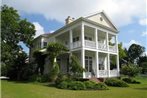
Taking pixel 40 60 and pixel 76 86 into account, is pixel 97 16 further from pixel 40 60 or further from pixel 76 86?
pixel 76 86

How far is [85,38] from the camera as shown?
1237 inches

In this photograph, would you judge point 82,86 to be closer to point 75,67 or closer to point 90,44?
point 75,67

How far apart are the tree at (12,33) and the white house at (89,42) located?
7.71 ft

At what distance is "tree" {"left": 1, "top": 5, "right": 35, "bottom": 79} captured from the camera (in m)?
32.9

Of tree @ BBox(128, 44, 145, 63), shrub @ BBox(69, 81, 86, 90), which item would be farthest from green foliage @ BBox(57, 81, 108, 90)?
tree @ BBox(128, 44, 145, 63)

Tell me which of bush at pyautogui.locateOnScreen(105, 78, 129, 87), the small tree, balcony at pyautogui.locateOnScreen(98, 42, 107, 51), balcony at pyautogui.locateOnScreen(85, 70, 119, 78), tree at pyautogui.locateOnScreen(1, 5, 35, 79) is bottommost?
bush at pyautogui.locateOnScreen(105, 78, 129, 87)

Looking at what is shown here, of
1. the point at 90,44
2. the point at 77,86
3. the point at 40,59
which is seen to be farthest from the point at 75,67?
the point at 40,59

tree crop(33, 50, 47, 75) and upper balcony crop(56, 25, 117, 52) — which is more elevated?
upper balcony crop(56, 25, 117, 52)

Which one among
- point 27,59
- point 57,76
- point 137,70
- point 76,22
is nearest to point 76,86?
point 57,76

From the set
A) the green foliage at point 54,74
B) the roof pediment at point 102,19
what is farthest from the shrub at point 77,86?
the roof pediment at point 102,19

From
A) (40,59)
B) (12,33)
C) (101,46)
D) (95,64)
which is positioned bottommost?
(95,64)

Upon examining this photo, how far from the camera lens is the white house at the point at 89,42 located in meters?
27.5

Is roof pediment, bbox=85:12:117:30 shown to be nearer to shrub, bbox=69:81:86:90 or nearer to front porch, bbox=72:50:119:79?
front porch, bbox=72:50:119:79

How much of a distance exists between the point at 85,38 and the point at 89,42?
12.3 feet
